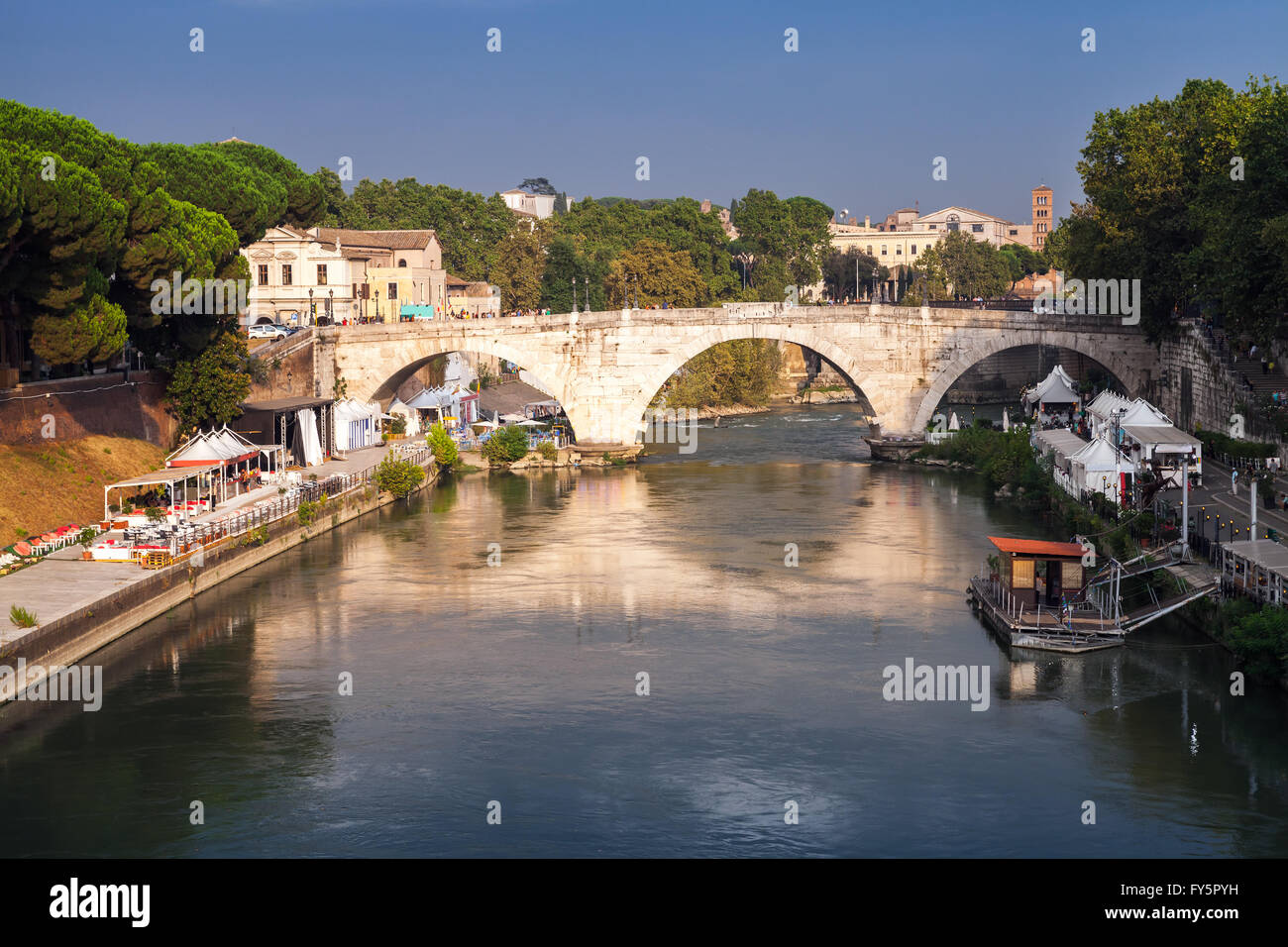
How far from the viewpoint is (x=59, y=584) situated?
105ft

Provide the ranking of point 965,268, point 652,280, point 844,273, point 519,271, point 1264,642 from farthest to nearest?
point 844,273, point 965,268, point 519,271, point 652,280, point 1264,642

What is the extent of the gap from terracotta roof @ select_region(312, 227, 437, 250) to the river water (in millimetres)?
43660

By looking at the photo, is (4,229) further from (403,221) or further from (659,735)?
(403,221)

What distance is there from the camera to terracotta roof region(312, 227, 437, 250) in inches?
3224

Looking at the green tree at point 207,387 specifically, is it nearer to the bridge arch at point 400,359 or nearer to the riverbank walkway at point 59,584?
the riverbank walkway at point 59,584

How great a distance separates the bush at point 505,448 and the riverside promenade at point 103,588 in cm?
1817

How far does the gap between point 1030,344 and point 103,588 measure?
44.2m

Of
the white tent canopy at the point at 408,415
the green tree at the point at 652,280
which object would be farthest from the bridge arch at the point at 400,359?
the green tree at the point at 652,280

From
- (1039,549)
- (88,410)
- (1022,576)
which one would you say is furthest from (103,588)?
(1039,549)

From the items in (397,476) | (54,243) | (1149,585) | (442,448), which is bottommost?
(1149,585)

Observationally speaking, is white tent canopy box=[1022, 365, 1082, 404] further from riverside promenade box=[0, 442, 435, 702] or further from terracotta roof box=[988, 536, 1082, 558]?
riverside promenade box=[0, 442, 435, 702]

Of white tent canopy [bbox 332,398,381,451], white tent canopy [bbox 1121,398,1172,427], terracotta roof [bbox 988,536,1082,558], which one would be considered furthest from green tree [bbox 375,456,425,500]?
terracotta roof [bbox 988,536,1082,558]

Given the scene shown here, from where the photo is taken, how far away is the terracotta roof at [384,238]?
81.9 meters

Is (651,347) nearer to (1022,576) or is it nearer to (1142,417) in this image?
(1142,417)
